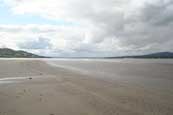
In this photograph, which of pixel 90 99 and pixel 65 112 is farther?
pixel 90 99

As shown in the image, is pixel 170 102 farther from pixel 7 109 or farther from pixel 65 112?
pixel 7 109

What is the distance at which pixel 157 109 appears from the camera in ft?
38.9

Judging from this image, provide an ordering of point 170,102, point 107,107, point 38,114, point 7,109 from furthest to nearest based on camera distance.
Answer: point 170,102, point 107,107, point 7,109, point 38,114

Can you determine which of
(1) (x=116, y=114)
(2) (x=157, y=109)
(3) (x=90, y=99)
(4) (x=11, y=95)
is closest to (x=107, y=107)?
(1) (x=116, y=114)

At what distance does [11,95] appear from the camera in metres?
14.5

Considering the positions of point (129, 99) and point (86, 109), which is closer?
point (86, 109)

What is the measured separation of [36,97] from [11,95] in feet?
7.10

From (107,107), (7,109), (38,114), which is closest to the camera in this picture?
(38,114)

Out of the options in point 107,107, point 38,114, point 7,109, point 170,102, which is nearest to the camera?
point 38,114

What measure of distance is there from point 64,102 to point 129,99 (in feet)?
16.6

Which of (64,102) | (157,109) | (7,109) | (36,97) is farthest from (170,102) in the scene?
(7,109)

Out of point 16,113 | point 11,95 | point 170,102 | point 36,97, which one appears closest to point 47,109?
point 16,113

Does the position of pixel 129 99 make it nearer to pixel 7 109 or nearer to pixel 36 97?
pixel 36 97

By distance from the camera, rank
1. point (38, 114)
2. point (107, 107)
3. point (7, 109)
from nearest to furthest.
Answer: point (38, 114) < point (7, 109) < point (107, 107)
